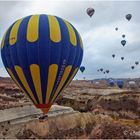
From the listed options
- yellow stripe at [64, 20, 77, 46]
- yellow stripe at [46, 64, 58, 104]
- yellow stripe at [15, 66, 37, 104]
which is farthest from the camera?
yellow stripe at [64, 20, 77, 46]

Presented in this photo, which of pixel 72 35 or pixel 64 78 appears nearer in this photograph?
pixel 72 35

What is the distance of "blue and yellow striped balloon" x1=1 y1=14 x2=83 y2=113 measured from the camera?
21.6 m

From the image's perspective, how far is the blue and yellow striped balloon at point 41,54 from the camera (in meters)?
21.6

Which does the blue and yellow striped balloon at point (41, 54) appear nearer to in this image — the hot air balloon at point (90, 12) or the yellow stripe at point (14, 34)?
the yellow stripe at point (14, 34)

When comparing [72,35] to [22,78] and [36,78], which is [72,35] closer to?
[36,78]

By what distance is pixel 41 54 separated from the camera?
21578mm

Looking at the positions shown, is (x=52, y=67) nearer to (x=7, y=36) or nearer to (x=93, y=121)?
(x=7, y=36)

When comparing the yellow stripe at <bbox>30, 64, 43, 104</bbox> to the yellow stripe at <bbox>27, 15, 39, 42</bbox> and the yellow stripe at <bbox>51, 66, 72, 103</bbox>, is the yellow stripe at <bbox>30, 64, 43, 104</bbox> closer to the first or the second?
the yellow stripe at <bbox>51, 66, 72, 103</bbox>

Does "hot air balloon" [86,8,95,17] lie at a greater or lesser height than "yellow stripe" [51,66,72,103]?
greater

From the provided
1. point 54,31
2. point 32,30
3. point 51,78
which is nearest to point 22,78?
point 51,78

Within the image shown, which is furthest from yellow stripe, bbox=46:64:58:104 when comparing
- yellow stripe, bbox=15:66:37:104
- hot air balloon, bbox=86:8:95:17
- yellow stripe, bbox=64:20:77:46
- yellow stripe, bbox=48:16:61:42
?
hot air balloon, bbox=86:8:95:17

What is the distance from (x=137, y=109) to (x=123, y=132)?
2941 cm

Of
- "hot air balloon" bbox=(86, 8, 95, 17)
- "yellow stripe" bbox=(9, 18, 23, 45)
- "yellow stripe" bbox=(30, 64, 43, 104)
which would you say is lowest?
"yellow stripe" bbox=(30, 64, 43, 104)

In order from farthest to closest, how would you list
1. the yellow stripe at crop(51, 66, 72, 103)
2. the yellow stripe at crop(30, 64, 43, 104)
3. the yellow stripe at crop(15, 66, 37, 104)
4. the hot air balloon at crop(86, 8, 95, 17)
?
1. the hot air balloon at crop(86, 8, 95, 17)
2. the yellow stripe at crop(51, 66, 72, 103)
3. the yellow stripe at crop(15, 66, 37, 104)
4. the yellow stripe at crop(30, 64, 43, 104)
